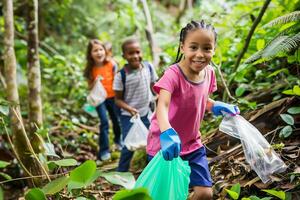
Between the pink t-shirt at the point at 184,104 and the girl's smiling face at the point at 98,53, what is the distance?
108 inches

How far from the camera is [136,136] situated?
160 inches

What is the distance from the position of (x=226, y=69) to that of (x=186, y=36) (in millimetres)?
2452

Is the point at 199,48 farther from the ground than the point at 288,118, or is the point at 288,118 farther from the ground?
the point at 199,48

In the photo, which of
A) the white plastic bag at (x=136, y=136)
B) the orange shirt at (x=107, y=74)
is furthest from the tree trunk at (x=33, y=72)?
the orange shirt at (x=107, y=74)

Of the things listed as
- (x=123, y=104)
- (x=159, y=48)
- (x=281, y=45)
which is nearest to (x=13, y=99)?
(x=123, y=104)

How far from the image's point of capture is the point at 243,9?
6.63m

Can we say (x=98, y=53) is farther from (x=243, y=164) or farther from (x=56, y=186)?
(x=56, y=186)

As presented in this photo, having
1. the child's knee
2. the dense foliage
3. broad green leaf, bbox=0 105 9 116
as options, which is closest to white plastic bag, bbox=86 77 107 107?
the dense foliage

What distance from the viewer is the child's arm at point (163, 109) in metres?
2.47

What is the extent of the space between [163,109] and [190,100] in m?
0.31

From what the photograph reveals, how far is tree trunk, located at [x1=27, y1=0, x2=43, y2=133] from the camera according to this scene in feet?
13.6

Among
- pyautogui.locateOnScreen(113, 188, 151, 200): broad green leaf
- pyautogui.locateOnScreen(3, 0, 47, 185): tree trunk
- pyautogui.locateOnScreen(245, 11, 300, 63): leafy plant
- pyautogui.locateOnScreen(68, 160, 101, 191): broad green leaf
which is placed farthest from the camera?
pyautogui.locateOnScreen(3, 0, 47, 185): tree trunk

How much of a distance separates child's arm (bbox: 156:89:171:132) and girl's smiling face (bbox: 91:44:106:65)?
306 cm

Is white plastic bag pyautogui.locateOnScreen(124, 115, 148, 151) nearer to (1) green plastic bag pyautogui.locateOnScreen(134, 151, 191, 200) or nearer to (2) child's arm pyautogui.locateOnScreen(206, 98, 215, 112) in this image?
(2) child's arm pyautogui.locateOnScreen(206, 98, 215, 112)
